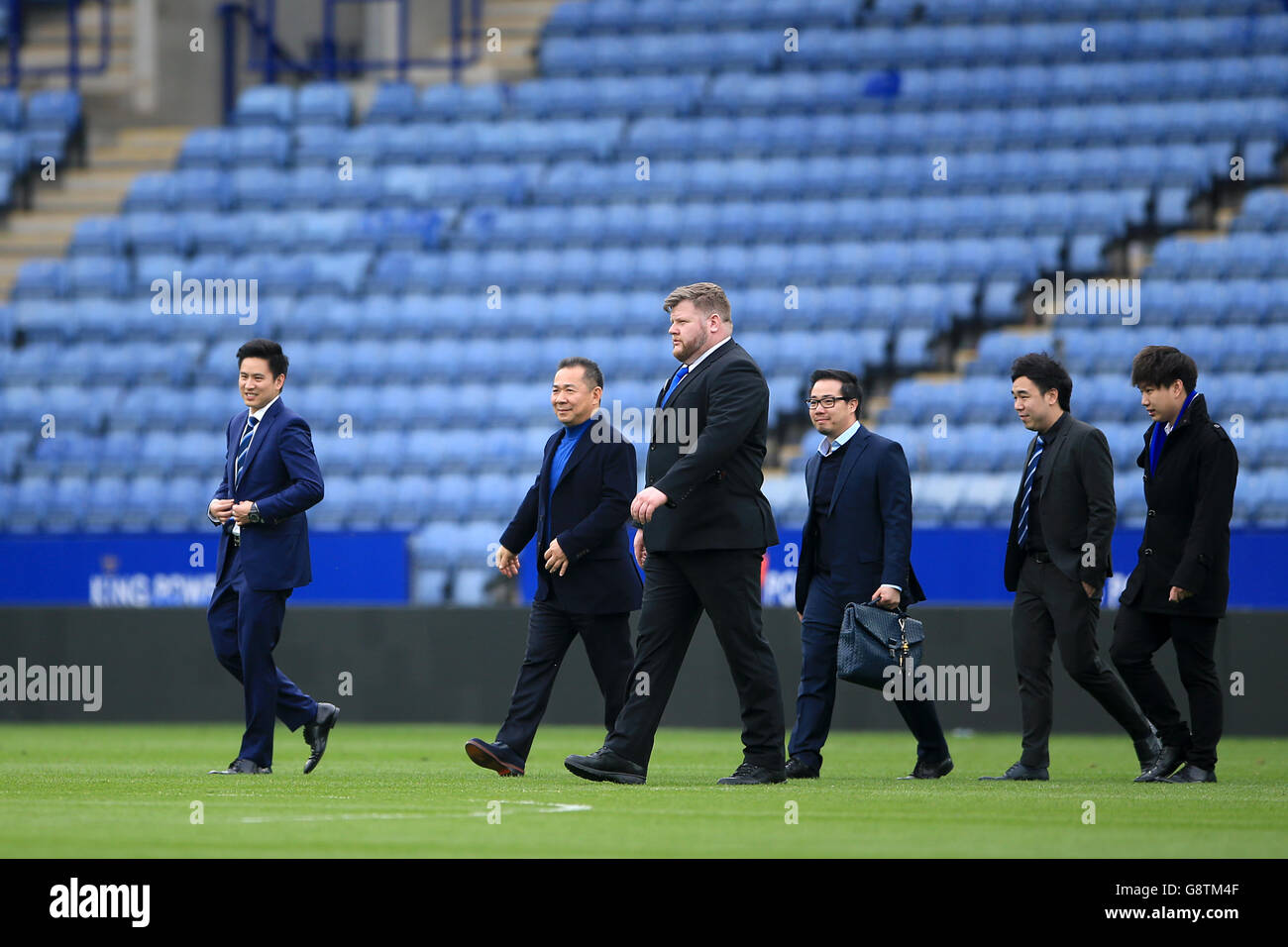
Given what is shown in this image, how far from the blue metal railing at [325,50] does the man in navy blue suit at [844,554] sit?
1426 centimetres

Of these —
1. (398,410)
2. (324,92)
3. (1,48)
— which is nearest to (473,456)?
(398,410)

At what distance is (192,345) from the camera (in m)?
19.8

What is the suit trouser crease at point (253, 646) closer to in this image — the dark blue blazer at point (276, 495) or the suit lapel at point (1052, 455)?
the dark blue blazer at point (276, 495)

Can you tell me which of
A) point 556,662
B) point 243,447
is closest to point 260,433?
point 243,447

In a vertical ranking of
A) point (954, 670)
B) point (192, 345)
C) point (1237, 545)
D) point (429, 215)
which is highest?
point (429, 215)

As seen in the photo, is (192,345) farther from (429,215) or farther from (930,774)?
(930,774)

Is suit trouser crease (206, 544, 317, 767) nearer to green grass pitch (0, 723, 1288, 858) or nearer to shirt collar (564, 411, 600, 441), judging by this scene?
green grass pitch (0, 723, 1288, 858)

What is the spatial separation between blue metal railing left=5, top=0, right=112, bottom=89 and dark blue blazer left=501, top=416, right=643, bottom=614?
1488cm

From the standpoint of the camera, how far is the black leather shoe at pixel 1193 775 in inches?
336

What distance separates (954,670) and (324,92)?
12801mm

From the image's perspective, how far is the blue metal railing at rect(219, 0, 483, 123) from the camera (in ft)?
74.3

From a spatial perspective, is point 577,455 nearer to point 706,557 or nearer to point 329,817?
point 706,557

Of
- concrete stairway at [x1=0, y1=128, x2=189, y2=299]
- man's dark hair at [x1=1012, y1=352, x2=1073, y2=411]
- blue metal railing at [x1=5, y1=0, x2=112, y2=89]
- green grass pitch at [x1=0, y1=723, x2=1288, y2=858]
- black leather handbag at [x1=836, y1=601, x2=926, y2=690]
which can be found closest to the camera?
green grass pitch at [x1=0, y1=723, x2=1288, y2=858]

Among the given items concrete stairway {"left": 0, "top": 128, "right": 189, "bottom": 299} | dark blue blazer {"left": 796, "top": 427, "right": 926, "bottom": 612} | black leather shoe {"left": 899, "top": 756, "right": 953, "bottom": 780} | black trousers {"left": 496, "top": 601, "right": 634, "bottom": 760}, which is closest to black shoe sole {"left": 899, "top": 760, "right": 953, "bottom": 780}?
black leather shoe {"left": 899, "top": 756, "right": 953, "bottom": 780}
